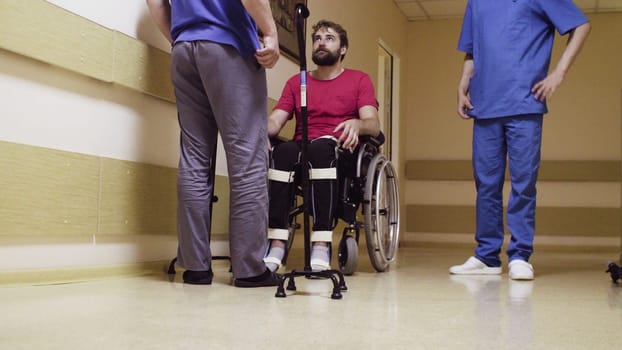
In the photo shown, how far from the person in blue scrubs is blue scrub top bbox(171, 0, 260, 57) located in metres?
1.26

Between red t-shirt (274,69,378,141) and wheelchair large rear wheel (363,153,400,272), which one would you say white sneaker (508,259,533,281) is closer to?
wheelchair large rear wheel (363,153,400,272)

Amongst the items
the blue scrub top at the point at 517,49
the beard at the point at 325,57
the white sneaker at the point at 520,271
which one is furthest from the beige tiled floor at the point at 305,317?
the beard at the point at 325,57

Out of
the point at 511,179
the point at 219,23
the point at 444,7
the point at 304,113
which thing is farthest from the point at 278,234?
the point at 444,7

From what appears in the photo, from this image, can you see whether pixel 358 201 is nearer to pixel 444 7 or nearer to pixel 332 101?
pixel 332 101

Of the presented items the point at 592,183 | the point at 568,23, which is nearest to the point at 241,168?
the point at 568,23

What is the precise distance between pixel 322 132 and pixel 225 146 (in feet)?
2.46

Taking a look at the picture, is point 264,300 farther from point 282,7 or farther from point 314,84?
point 282,7

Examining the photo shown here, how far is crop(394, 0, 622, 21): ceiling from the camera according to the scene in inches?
259

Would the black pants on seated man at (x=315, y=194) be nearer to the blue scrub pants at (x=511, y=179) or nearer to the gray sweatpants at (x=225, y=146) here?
the gray sweatpants at (x=225, y=146)

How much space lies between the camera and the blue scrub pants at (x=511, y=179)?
9.49 feet

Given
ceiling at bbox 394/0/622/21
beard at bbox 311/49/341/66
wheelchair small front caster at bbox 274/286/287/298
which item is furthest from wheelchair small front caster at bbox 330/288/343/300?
ceiling at bbox 394/0/622/21

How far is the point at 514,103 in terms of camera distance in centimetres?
289

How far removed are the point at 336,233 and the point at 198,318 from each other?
3385 mm

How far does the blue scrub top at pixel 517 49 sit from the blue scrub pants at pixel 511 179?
0.07m
